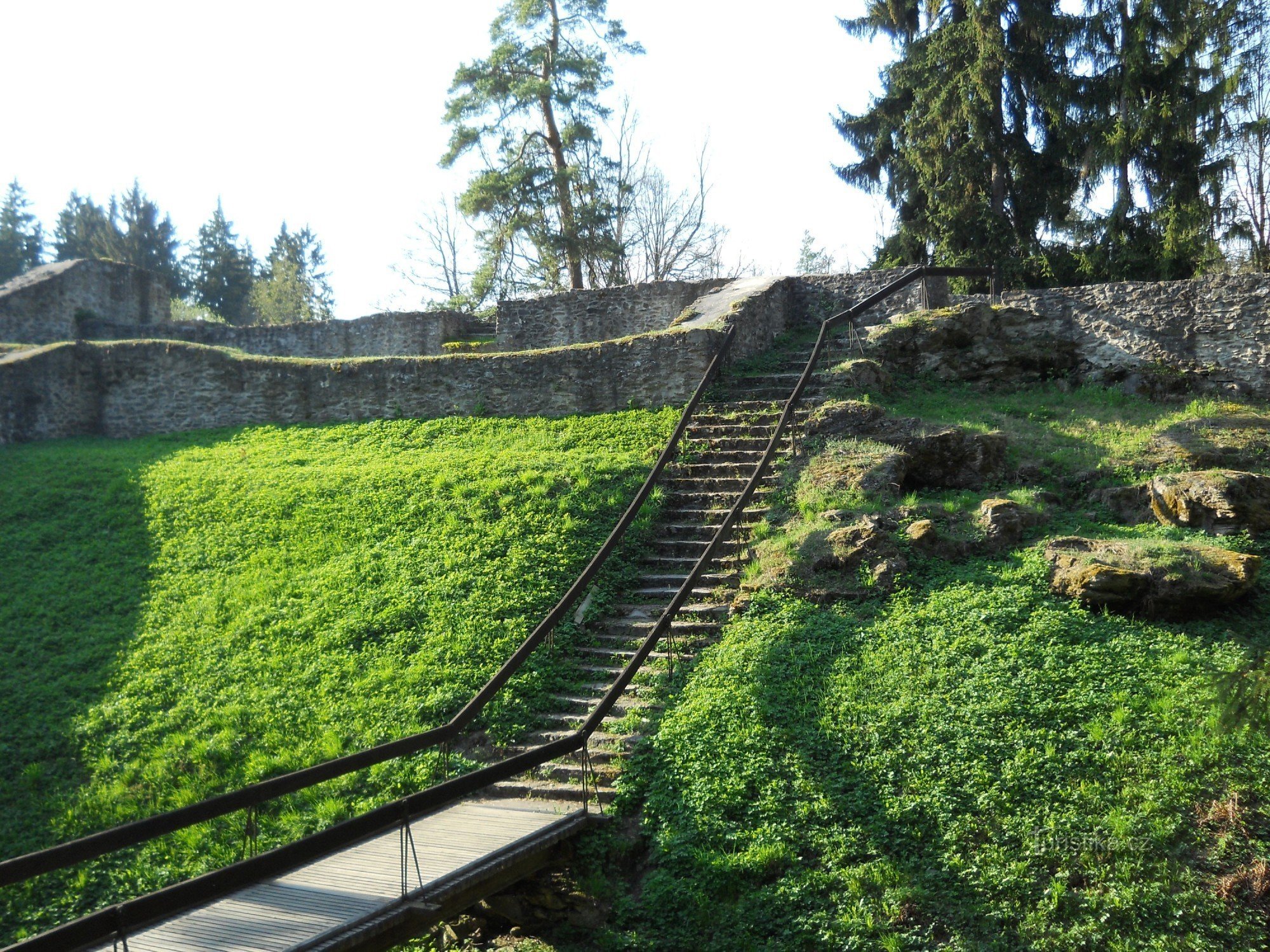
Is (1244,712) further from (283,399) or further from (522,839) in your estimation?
(283,399)

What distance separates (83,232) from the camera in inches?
1880

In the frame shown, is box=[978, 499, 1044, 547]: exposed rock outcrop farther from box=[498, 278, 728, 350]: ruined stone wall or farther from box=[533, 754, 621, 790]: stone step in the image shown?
box=[498, 278, 728, 350]: ruined stone wall

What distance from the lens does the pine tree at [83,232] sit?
45406 millimetres

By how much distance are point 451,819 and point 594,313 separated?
12.8 m

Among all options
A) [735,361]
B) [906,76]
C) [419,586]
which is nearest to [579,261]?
[906,76]

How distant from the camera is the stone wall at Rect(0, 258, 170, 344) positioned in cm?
2303

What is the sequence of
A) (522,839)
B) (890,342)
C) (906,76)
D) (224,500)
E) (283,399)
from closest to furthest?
1. (522,839)
2. (224,500)
3. (890,342)
4. (283,399)
5. (906,76)

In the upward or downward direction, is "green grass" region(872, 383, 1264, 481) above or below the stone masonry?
below

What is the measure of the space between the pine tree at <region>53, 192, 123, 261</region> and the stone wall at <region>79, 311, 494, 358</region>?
25.6 m

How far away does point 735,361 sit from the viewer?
47.4 ft

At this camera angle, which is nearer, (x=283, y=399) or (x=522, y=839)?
(x=522, y=839)

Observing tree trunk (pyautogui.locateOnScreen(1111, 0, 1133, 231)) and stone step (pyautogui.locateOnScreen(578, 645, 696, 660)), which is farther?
tree trunk (pyautogui.locateOnScreen(1111, 0, 1133, 231))

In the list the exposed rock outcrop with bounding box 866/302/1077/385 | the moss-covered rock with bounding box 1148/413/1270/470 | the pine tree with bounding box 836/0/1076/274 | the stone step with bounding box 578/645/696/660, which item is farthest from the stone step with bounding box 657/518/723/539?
the pine tree with bounding box 836/0/1076/274

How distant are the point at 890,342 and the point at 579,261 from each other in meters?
11.4
